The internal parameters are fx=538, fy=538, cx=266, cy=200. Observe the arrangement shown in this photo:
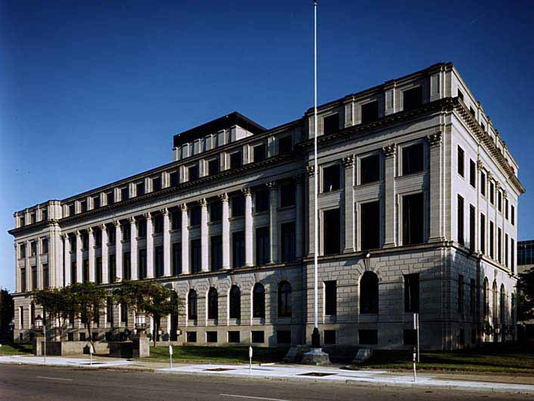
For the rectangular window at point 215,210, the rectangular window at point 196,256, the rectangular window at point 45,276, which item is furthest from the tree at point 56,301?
the rectangular window at point 45,276

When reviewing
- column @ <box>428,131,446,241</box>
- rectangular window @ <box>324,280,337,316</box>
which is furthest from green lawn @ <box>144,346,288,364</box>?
column @ <box>428,131,446,241</box>

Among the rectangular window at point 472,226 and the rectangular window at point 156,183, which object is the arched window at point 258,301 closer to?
the rectangular window at point 472,226

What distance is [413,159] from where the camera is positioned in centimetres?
3978

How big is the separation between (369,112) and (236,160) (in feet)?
54.0

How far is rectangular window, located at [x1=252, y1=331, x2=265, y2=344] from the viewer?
49.3 metres

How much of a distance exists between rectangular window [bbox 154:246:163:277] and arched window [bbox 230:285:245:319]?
11932 millimetres

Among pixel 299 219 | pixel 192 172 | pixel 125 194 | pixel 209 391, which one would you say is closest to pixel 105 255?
pixel 125 194

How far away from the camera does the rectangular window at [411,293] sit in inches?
1507

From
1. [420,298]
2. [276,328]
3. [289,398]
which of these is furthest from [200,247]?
[289,398]

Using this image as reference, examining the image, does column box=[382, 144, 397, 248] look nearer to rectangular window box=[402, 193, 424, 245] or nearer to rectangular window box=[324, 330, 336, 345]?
rectangular window box=[402, 193, 424, 245]

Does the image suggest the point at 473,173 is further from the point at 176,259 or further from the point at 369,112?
the point at 176,259

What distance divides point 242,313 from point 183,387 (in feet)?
99.4

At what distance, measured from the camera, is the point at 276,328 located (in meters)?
48.1

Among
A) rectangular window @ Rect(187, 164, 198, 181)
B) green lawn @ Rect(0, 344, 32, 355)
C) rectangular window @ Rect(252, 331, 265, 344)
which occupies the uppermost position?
rectangular window @ Rect(187, 164, 198, 181)
